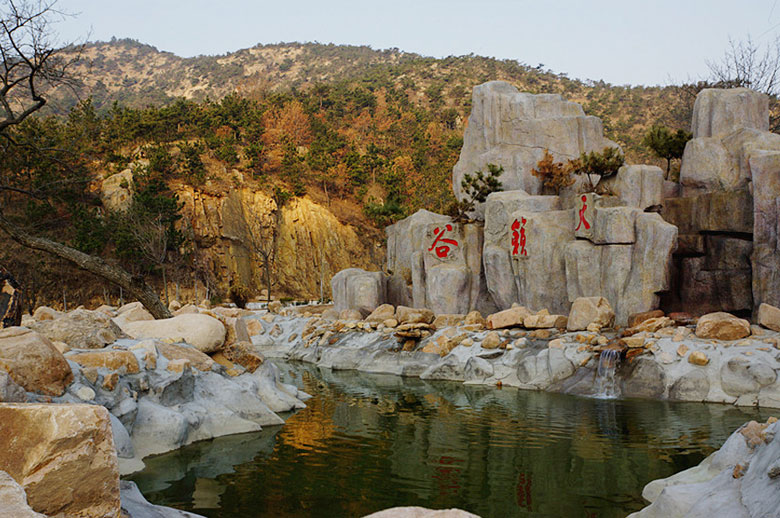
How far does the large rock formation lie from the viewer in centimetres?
2134

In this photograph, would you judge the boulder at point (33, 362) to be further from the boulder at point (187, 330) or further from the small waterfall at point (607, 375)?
the small waterfall at point (607, 375)

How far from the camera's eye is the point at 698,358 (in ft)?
38.2

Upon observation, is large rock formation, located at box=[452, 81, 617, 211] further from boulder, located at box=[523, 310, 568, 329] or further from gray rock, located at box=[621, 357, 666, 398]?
gray rock, located at box=[621, 357, 666, 398]

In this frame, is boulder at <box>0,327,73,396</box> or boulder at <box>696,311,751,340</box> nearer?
boulder at <box>0,327,73,396</box>

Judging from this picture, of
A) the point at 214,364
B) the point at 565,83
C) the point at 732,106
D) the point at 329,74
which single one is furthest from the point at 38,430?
the point at 329,74

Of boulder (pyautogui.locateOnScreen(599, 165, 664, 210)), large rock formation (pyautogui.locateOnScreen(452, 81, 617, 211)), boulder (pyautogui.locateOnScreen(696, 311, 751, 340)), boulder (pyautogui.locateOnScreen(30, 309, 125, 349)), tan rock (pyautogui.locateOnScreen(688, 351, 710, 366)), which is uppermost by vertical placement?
large rock formation (pyautogui.locateOnScreen(452, 81, 617, 211))

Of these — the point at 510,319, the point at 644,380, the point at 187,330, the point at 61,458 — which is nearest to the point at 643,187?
the point at 510,319

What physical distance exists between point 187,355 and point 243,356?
4.55ft

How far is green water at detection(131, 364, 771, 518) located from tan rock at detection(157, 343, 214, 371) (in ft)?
4.69

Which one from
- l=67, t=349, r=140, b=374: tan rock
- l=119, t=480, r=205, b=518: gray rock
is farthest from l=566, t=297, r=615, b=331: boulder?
l=119, t=480, r=205, b=518: gray rock

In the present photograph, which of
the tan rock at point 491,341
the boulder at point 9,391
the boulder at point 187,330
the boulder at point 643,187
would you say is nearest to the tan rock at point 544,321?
the tan rock at point 491,341

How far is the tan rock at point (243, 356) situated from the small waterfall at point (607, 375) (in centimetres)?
704

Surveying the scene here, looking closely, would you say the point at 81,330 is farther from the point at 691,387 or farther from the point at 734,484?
the point at 691,387

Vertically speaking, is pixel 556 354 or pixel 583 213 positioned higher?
pixel 583 213
